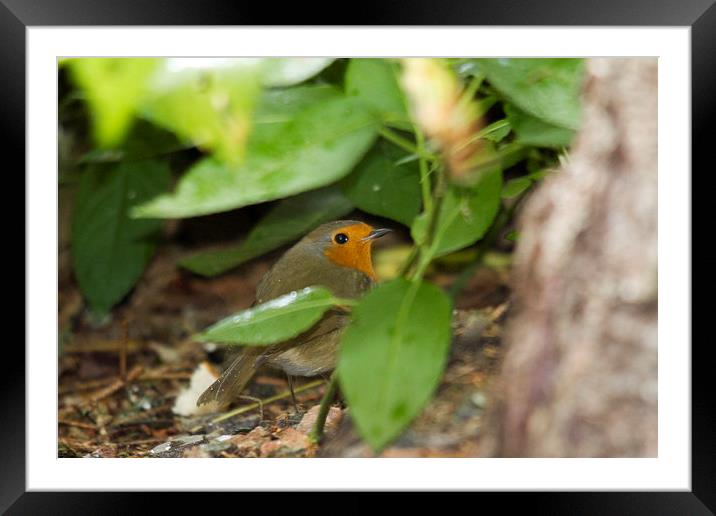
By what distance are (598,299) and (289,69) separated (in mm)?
683

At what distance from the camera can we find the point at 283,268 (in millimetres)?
2041

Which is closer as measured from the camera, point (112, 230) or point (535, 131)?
point (535, 131)

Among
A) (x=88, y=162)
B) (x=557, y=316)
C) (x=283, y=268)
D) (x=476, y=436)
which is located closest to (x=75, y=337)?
(x=88, y=162)

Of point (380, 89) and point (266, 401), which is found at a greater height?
point (380, 89)

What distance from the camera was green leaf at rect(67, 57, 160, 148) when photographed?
1.04m

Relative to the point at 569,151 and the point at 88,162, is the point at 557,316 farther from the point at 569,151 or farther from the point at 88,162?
the point at 88,162

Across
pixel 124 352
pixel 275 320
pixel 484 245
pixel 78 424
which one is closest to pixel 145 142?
pixel 275 320

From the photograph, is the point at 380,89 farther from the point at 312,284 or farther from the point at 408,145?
the point at 312,284

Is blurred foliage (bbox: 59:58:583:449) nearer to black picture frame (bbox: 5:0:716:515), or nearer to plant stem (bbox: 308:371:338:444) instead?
black picture frame (bbox: 5:0:716:515)

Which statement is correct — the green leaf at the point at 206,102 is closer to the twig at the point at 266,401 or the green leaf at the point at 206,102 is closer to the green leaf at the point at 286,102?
the green leaf at the point at 286,102

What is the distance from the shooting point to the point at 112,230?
2.40 metres

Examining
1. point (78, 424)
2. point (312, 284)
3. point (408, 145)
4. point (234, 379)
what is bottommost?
point (78, 424)

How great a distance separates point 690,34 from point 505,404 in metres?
0.76

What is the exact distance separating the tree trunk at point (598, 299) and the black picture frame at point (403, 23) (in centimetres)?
11
